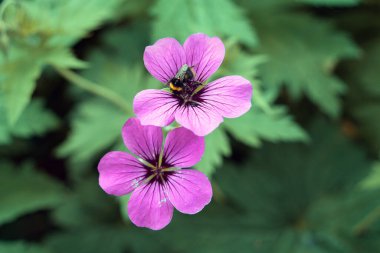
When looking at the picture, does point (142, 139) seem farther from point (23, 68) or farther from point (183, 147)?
point (23, 68)

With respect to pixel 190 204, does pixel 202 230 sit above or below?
above

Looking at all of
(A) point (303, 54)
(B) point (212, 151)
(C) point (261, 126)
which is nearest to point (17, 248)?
(B) point (212, 151)

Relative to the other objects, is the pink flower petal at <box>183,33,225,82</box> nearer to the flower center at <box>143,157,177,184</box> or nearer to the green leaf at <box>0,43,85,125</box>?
the flower center at <box>143,157,177,184</box>

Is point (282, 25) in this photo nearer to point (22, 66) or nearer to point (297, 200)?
point (297, 200)

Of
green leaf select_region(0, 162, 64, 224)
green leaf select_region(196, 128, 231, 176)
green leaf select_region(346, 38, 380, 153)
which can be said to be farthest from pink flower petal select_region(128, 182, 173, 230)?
green leaf select_region(346, 38, 380, 153)

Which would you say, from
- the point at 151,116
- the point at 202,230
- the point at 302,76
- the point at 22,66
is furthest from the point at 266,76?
the point at 151,116

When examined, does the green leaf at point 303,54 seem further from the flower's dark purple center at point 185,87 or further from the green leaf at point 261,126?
the flower's dark purple center at point 185,87

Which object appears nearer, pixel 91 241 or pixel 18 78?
pixel 18 78
